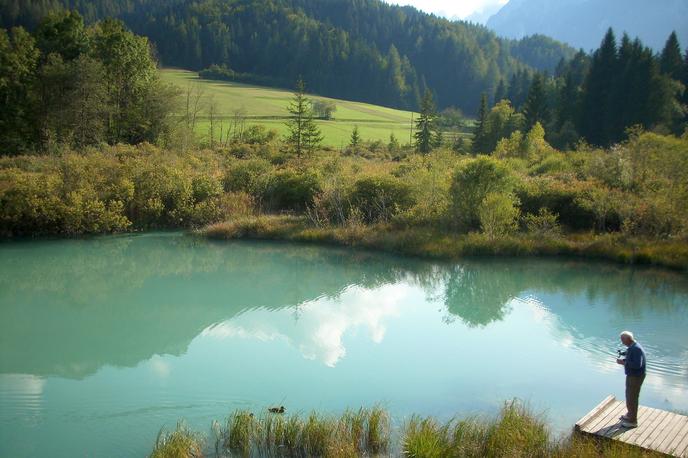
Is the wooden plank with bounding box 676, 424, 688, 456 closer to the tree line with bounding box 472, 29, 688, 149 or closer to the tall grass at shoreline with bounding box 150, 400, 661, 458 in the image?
the tall grass at shoreline with bounding box 150, 400, 661, 458

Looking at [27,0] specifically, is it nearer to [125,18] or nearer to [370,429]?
[125,18]

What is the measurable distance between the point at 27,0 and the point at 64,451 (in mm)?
89918

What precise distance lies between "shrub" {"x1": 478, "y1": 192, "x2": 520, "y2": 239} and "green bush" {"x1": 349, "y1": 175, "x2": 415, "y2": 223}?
173 inches

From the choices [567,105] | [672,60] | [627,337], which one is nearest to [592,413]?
[627,337]

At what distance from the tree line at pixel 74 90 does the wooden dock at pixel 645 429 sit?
34.3m

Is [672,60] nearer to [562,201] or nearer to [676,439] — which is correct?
[562,201]

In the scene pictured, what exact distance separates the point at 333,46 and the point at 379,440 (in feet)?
378

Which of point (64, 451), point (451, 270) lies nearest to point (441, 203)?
point (451, 270)

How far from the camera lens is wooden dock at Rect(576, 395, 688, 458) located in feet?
27.8

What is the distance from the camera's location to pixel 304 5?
500 feet

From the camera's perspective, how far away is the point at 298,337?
1498 cm

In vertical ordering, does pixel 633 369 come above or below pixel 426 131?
below

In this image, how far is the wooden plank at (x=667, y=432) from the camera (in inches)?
Result: 333

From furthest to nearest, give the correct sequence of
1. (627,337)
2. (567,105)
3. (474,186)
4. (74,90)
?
(567,105) < (74,90) < (474,186) < (627,337)
